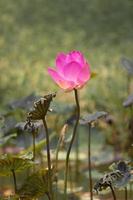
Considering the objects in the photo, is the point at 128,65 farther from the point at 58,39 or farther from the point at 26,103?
the point at 58,39

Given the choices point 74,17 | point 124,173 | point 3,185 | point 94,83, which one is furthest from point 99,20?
point 124,173

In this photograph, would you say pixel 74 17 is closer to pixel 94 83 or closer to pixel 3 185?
pixel 94 83

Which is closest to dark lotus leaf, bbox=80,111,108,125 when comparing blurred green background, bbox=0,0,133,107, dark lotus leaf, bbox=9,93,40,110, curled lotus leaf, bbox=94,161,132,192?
curled lotus leaf, bbox=94,161,132,192

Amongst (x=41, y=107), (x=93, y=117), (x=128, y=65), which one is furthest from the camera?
(x=128, y=65)

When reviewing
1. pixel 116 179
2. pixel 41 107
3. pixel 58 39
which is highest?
pixel 58 39

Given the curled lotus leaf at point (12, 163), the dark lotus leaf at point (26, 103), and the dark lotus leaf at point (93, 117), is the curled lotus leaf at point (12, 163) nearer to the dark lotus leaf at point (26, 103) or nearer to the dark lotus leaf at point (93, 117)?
the dark lotus leaf at point (93, 117)

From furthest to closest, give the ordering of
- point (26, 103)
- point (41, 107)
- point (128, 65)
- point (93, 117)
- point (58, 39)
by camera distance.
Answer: point (58, 39) < point (128, 65) < point (26, 103) < point (93, 117) < point (41, 107)

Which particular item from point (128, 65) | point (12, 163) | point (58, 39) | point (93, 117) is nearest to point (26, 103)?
point (128, 65)
